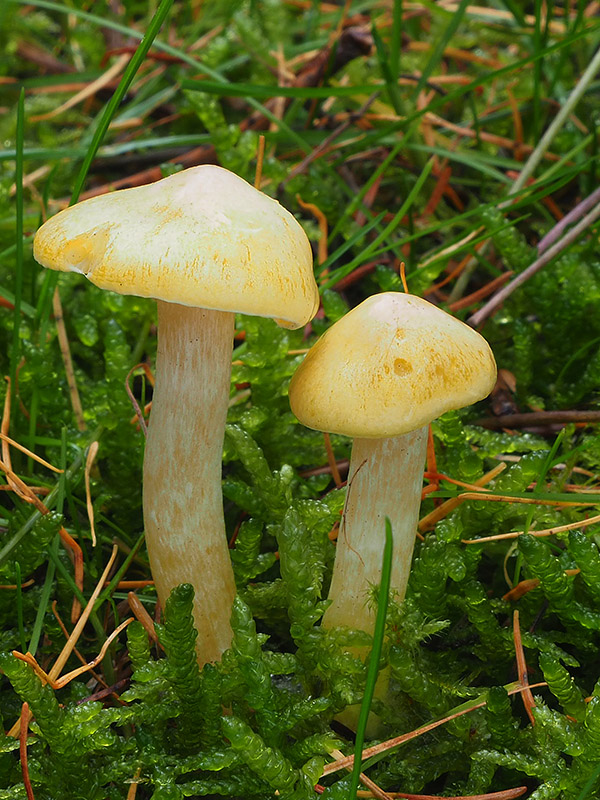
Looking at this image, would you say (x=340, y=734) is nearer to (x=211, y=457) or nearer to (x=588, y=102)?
(x=211, y=457)

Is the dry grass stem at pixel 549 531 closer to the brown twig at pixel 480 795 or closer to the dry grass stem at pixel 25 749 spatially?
the brown twig at pixel 480 795

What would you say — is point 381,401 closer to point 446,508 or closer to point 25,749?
point 446,508

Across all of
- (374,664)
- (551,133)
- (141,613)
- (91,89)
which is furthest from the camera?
(91,89)

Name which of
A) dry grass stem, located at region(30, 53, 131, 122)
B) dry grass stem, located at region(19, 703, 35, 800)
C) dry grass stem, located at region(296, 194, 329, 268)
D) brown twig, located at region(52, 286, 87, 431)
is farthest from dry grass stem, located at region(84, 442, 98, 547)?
dry grass stem, located at region(30, 53, 131, 122)

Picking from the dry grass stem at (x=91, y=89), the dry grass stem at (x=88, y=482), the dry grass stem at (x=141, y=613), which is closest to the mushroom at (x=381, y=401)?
the dry grass stem at (x=141, y=613)

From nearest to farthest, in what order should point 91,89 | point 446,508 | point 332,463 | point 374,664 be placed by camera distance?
point 374,664 → point 446,508 → point 332,463 → point 91,89

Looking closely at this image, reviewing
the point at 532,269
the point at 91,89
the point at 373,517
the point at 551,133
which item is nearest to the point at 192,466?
the point at 373,517

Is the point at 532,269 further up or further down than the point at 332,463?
further up
